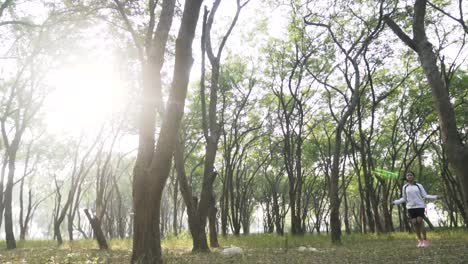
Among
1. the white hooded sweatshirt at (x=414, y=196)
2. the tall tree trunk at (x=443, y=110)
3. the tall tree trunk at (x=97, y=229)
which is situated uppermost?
the tall tree trunk at (x=443, y=110)

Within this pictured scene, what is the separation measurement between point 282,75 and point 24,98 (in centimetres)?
1521

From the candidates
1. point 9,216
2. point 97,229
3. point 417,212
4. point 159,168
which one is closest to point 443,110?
point 159,168

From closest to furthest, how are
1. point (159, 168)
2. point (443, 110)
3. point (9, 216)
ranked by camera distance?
point (443, 110)
point (159, 168)
point (9, 216)

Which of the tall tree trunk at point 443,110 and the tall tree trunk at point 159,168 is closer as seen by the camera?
the tall tree trunk at point 443,110

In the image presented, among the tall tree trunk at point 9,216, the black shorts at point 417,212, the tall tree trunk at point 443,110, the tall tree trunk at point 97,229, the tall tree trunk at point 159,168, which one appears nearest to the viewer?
Answer: the tall tree trunk at point 443,110


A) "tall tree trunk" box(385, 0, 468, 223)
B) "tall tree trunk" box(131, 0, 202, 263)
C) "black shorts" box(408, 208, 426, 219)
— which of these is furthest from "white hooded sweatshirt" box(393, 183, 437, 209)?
"tall tree trunk" box(131, 0, 202, 263)

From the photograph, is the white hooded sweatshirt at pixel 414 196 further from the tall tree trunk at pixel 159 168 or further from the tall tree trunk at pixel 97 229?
the tall tree trunk at pixel 97 229

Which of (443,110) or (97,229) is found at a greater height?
(443,110)

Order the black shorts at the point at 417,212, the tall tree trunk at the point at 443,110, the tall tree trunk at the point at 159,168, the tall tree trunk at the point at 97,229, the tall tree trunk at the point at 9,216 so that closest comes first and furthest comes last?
1. the tall tree trunk at the point at 443,110
2. the tall tree trunk at the point at 159,168
3. the black shorts at the point at 417,212
4. the tall tree trunk at the point at 97,229
5. the tall tree trunk at the point at 9,216

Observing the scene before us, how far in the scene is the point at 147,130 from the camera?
755cm

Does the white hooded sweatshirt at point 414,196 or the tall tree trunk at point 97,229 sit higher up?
the white hooded sweatshirt at point 414,196

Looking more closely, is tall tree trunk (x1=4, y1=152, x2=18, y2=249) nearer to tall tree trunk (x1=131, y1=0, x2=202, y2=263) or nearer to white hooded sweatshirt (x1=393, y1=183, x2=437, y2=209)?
tall tree trunk (x1=131, y1=0, x2=202, y2=263)

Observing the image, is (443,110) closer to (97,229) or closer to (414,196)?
(414,196)

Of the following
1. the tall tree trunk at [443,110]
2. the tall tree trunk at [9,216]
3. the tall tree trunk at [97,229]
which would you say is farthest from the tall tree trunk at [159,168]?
the tall tree trunk at [9,216]
